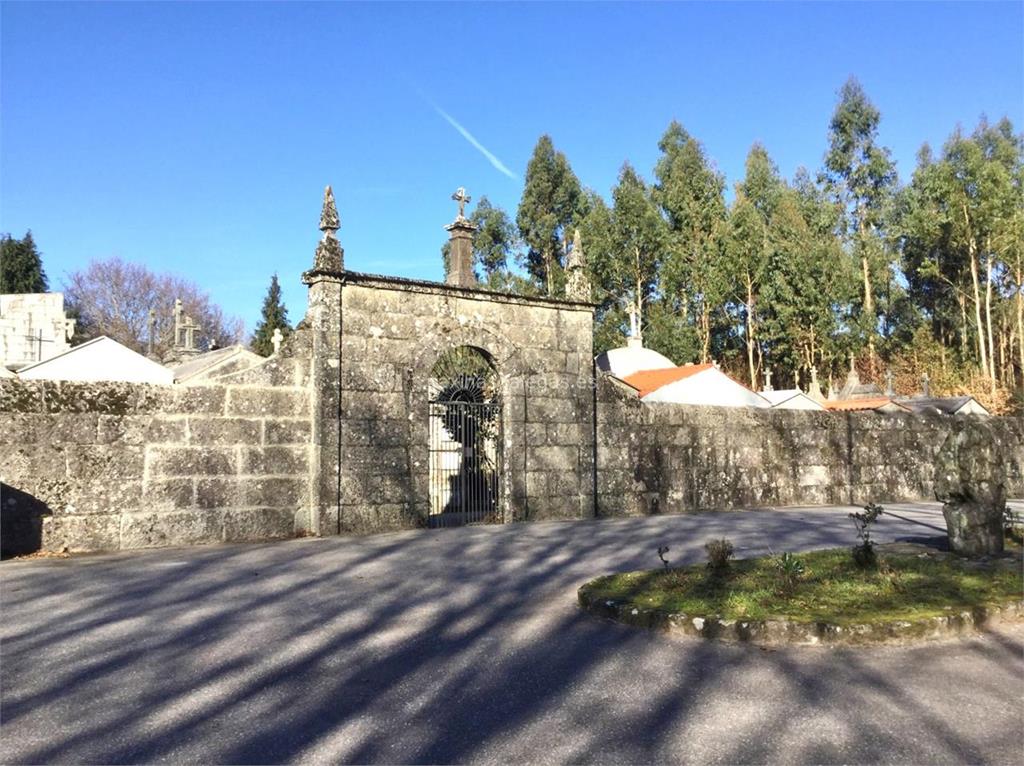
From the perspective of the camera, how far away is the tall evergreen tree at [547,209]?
4675 cm

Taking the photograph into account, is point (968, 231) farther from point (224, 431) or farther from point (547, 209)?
point (224, 431)

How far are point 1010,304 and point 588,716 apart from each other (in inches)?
1850

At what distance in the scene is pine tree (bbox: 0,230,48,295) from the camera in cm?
4934

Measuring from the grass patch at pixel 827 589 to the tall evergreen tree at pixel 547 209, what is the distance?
40.0 m

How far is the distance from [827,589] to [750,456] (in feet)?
28.9

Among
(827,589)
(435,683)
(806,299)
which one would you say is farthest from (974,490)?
(806,299)

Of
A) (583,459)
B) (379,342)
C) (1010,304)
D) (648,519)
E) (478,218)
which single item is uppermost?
(478,218)

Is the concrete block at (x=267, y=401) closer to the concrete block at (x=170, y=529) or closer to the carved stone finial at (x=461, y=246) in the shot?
the concrete block at (x=170, y=529)

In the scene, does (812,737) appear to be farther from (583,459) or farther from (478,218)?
(478,218)

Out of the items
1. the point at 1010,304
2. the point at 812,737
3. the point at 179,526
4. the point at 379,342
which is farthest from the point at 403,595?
the point at 1010,304

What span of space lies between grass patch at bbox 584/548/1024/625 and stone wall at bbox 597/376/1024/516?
20.1 feet

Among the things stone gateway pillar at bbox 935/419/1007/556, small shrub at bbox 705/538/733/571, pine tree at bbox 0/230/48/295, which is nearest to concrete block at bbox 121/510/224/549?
small shrub at bbox 705/538/733/571

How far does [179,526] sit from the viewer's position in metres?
9.63

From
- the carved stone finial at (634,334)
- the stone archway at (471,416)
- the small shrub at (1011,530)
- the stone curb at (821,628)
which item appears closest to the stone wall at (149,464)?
the stone archway at (471,416)
